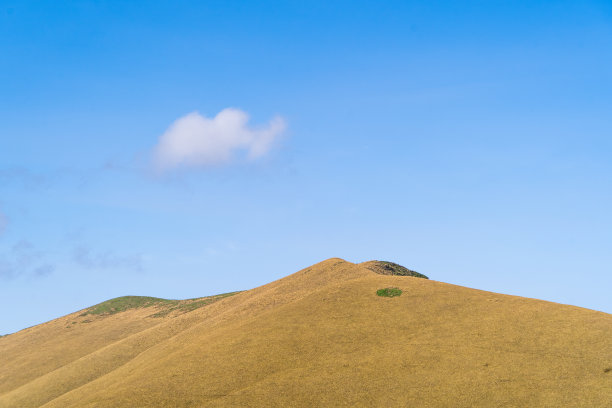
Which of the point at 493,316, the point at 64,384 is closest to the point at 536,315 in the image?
the point at 493,316

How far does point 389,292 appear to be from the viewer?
1746 inches

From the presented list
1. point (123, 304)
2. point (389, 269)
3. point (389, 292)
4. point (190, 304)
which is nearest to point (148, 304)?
point (123, 304)

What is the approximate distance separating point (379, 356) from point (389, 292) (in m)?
10.4

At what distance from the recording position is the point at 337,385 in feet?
103

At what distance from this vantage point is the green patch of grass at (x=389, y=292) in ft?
144

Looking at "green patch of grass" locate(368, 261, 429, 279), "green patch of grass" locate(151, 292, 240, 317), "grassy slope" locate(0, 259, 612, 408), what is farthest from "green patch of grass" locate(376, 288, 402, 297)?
"green patch of grass" locate(151, 292, 240, 317)

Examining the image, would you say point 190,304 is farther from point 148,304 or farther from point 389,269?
point 389,269

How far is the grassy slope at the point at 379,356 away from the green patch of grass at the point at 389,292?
59cm

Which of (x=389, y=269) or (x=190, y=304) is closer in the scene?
(x=389, y=269)

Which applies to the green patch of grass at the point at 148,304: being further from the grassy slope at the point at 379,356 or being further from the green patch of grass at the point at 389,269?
the grassy slope at the point at 379,356

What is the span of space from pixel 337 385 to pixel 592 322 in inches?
680

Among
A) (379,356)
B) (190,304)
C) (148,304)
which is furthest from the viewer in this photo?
(148,304)

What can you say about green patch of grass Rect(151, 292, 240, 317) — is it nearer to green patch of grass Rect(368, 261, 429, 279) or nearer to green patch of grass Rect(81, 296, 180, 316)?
green patch of grass Rect(81, 296, 180, 316)

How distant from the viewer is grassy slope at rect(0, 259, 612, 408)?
96.7 ft
